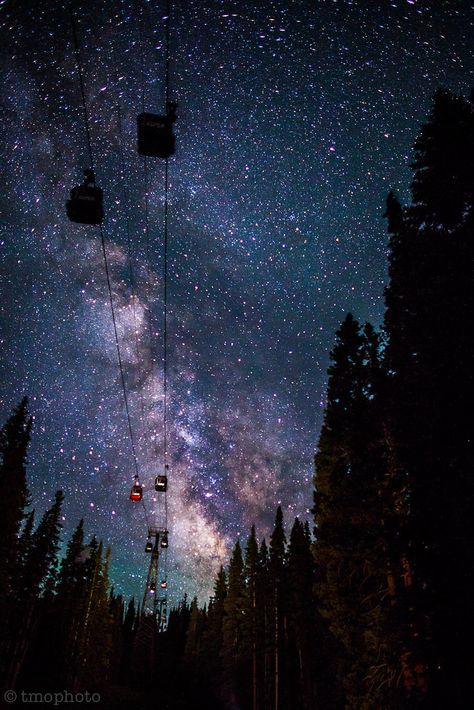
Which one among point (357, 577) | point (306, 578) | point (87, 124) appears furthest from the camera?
point (306, 578)

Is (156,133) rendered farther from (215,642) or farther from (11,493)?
(215,642)

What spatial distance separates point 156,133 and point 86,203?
11.3 ft

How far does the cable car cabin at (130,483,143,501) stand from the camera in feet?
84.4

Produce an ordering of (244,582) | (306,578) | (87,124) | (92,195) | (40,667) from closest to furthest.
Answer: (87,124)
(92,195)
(306,578)
(40,667)
(244,582)

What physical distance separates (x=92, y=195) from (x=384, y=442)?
12.3 meters

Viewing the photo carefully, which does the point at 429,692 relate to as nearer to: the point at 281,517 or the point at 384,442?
the point at 384,442

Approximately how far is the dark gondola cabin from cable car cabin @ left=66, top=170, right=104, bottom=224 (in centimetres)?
253

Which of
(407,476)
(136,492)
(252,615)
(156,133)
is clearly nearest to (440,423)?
(407,476)

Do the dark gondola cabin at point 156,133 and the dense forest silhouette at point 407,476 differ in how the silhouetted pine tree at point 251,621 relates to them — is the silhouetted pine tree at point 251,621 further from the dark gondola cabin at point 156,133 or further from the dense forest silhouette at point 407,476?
the dark gondola cabin at point 156,133

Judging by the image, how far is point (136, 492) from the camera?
25891 mm

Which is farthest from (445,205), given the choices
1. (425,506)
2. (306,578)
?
(306,578)

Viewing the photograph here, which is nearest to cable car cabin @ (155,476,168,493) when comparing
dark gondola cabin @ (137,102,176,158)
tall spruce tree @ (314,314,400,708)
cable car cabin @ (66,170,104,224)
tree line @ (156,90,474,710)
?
tall spruce tree @ (314,314,400,708)

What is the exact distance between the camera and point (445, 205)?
1127 cm

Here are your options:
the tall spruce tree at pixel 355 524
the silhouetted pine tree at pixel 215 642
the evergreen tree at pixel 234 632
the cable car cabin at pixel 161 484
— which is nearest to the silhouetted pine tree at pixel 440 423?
the tall spruce tree at pixel 355 524
